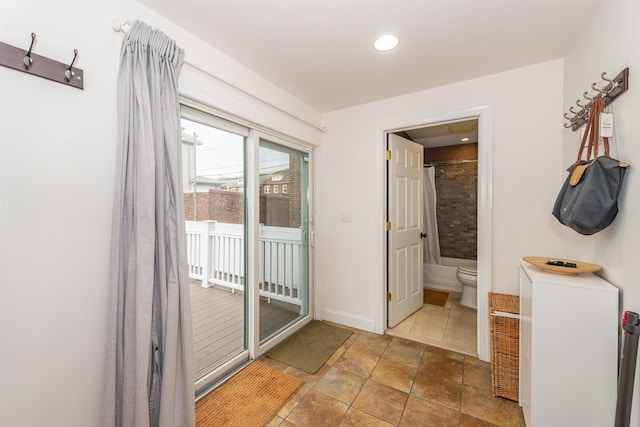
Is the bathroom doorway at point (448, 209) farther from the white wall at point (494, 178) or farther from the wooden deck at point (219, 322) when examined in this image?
the wooden deck at point (219, 322)

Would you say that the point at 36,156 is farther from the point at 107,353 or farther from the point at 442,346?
the point at 442,346

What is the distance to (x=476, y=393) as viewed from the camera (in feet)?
5.95

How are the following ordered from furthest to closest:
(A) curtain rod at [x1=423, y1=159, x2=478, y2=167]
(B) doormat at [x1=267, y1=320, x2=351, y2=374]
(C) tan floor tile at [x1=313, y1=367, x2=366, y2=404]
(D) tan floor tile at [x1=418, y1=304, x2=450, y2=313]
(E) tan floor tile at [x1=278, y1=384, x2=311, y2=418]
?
(A) curtain rod at [x1=423, y1=159, x2=478, y2=167] → (D) tan floor tile at [x1=418, y1=304, x2=450, y2=313] → (B) doormat at [x1=267, y1=320, x2=351, y2=374] → (C) tan floor tile at [x1=313, y1=367, x2=366, y2=404] → (E) tan floor tile at [x1=278, y1=384, x2=311, y2=418]

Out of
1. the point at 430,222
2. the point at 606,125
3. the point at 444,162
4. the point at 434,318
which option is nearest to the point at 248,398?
the point at 434,318

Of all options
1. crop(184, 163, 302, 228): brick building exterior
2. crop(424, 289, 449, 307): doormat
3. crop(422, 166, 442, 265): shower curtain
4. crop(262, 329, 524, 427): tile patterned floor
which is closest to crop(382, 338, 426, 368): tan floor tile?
crop(262, 329, 524, 427): tile patterned floor

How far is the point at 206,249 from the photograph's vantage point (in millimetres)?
2434

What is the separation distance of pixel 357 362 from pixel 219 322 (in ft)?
4.15

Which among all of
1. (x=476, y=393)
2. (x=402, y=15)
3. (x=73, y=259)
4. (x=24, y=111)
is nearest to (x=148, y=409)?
(x=73, y=259)

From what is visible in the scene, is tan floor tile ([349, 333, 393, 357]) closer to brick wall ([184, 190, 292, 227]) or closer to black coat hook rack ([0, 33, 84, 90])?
brick wall ([184, 190, 292, 227])

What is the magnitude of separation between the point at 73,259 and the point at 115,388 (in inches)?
25.0

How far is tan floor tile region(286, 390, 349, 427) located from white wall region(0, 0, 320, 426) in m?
1.05

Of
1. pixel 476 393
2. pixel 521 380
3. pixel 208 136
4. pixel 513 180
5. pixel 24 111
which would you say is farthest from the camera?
pixel 513 180

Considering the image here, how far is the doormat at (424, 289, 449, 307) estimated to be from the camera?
11.4 ft

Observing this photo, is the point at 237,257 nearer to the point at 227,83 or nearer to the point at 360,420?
the point at 227,83
